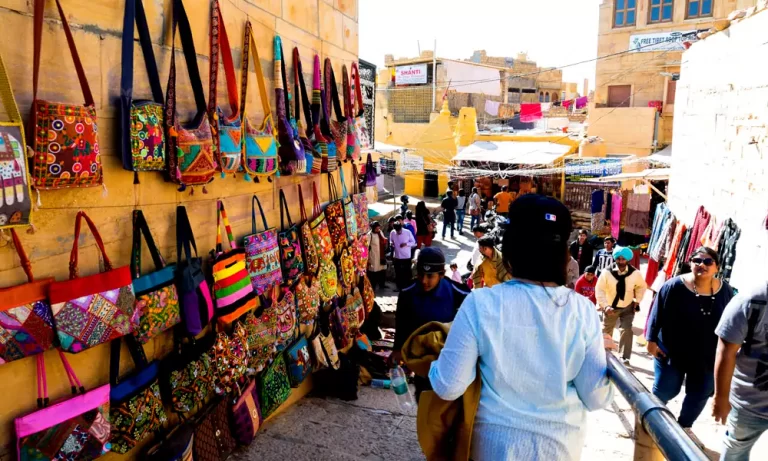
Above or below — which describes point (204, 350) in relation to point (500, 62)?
below

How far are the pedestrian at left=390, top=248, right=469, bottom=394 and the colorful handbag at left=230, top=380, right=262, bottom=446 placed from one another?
986 millimetres

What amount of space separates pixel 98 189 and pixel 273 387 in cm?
207

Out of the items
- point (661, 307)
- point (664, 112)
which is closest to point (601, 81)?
point (664, 112)

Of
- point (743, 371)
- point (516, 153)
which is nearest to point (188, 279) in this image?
point (743, 371)

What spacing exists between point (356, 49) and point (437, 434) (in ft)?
16.2

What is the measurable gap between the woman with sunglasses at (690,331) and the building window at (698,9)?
78.3 ft

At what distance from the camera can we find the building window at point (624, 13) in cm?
2408

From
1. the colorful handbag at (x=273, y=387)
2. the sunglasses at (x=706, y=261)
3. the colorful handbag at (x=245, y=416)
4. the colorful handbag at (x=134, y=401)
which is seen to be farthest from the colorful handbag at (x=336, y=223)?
the sunglasses at (x=706, y=261)

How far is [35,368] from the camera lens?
230cm

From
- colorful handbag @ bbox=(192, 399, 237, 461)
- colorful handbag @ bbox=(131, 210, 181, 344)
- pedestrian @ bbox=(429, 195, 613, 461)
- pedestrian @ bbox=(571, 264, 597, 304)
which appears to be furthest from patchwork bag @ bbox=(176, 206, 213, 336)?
pedestrian @ bbox=(571, 264, 597, 304)

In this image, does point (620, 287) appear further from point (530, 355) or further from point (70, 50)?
point (70, 50)

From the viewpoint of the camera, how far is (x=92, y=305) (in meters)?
2.37

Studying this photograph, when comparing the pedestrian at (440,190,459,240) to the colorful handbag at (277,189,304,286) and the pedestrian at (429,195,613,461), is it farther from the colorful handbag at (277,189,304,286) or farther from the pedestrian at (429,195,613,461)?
the pedestrian at (429,195,613,461)

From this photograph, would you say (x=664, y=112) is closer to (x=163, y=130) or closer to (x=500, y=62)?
(x=500, y=62)
